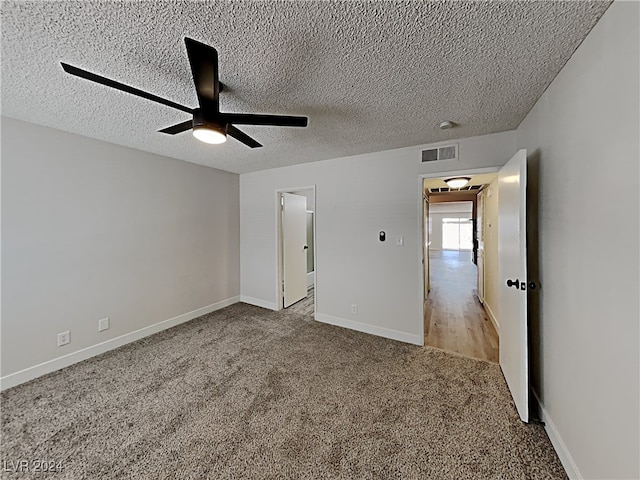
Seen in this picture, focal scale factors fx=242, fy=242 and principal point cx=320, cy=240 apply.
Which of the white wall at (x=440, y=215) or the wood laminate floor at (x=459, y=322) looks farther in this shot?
the white wall at (x=440, y=215)

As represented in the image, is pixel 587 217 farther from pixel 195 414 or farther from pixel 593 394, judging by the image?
pixel 195 414

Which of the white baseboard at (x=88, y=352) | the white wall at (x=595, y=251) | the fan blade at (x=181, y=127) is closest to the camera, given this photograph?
the white wall at (x=595, y=251)

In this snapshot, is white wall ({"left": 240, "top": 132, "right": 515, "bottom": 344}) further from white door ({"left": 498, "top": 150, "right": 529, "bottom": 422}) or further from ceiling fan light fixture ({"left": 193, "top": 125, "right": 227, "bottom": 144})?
ceiling fan light fixture ({"left": 193, "top": 125, "right": 227, "bottom": 144})

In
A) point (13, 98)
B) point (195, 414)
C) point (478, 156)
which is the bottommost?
point (195, 414)

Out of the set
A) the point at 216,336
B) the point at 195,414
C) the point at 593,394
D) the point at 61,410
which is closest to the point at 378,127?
the point at 593,394

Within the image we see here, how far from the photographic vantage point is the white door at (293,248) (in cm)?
415

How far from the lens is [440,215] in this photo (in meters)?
13.0

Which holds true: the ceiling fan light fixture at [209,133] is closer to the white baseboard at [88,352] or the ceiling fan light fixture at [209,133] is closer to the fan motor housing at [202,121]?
the fan motor housing at [202,121]

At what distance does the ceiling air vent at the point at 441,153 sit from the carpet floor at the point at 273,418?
218 cm

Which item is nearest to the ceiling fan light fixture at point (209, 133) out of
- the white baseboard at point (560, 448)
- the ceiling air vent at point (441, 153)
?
the ceiling air vent at point (441, 153)

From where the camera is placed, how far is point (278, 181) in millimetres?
3982

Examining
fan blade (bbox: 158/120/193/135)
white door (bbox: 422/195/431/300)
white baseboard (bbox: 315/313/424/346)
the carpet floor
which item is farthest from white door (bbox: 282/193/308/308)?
fan blade (bbox: 158/120/193/135)

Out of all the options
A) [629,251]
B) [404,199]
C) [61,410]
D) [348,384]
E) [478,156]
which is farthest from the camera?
[404,199]

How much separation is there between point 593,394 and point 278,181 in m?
3.85
